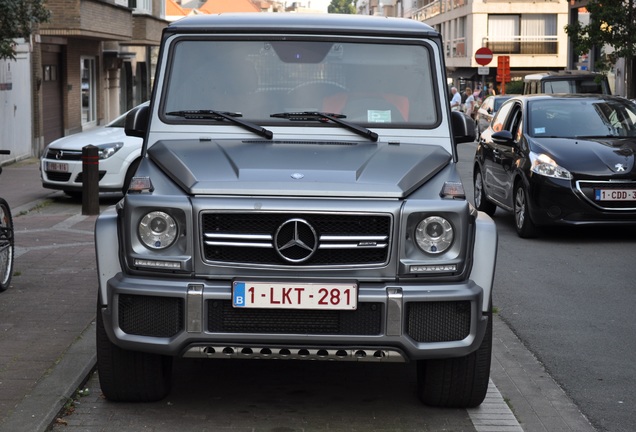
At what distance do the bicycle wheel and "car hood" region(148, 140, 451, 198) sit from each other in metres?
3.28

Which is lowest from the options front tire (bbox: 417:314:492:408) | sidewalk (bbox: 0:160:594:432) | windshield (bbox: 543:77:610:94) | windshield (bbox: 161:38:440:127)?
sidewalk (bbox: 0:160:594:432)

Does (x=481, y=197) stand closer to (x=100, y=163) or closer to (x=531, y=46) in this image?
(x=100, y=163)

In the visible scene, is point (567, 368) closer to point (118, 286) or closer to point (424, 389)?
point (424, 389)

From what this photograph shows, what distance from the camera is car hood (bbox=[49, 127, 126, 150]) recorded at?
58.1 ft

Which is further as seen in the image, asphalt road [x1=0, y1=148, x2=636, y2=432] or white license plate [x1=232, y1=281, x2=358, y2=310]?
asphalt road [x1=0, y1=148, x2=636, y2=432]

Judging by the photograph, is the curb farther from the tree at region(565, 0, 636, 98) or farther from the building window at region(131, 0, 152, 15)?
the building window at region(131, 0, 152, 15)

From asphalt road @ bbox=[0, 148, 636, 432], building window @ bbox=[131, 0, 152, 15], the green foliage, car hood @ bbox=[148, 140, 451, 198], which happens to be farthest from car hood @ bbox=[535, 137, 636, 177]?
building window @ bbox=[131, 0, 152, 15]

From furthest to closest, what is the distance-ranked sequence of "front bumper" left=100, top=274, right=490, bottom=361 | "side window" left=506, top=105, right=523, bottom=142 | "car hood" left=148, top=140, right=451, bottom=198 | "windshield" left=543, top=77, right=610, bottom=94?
"windshield" left=543, top=77, right=610, bottom=94, "side window" left=506, top=105, right=523, bottom=142, "car hood" left=148, top=140, right=451, bottom=198, "front bumper" left=100, top=274, right=490, bottom=361

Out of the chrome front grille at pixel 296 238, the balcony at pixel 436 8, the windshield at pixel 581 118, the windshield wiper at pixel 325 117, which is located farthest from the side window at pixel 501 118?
the balcony at pixel 436 8

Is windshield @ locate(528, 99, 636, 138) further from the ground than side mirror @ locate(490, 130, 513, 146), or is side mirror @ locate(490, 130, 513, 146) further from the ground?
windshield @ locate(528, 99, 636, 138)

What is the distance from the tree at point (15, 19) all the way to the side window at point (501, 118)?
7.57 metres

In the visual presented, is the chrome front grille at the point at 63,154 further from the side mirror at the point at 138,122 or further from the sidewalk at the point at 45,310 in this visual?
the side mirror at the point at 138,122

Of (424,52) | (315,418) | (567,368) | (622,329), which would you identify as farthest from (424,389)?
(622,329)

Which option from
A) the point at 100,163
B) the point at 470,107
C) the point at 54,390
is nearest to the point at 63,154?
the point at 100,163
